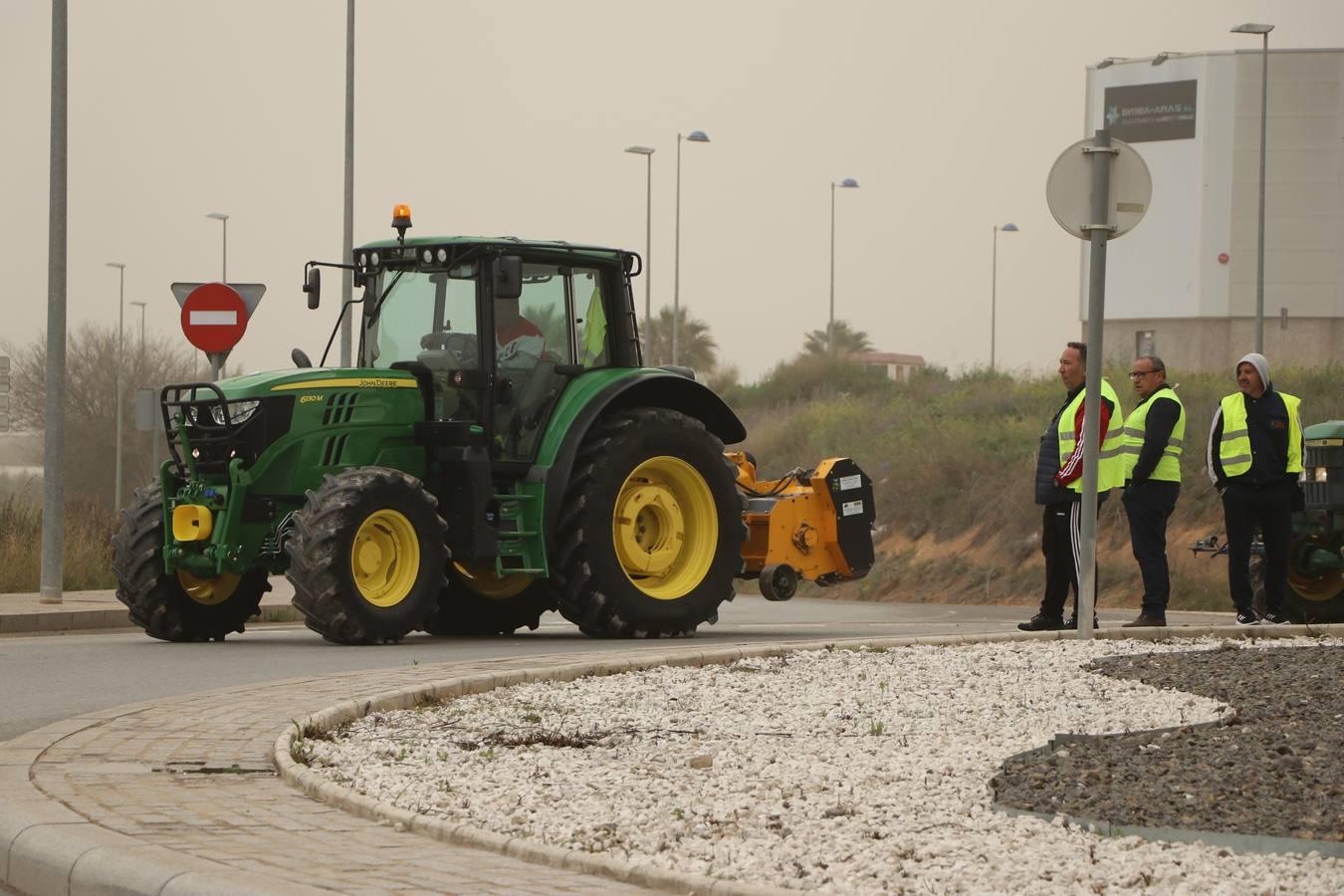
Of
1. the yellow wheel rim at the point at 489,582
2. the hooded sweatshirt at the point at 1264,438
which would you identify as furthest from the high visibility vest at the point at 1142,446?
the yellow wheel rim at the point at 489,582

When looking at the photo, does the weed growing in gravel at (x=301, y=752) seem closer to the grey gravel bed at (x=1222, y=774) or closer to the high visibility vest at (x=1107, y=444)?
the grey gravel bed at (x=1222, y=774)

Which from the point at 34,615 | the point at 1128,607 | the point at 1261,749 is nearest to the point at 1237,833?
the point at 1261,749

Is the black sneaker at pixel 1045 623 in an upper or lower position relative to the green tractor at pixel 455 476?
lower

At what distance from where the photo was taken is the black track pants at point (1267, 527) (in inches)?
588

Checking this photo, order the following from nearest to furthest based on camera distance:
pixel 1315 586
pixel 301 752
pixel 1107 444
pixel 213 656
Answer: pixel 301 752, pixel 213 656, pixel 1107 444, pixel 1315 586

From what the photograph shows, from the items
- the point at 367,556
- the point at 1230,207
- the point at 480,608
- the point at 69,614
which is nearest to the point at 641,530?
the point at 480,608

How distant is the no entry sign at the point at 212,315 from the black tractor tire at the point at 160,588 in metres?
4.45

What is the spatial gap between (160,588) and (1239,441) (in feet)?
25.2

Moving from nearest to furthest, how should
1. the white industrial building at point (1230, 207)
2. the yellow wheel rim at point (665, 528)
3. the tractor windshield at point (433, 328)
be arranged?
1. the tractor windshield at point (433, 328)
2. the yellow wheel rim at point (665, 528)
3. the white industrial building at point (1230, 207)

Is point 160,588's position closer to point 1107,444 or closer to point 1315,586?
point 1107,444

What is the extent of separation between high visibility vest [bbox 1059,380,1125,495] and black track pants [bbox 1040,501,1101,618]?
0.65 ft

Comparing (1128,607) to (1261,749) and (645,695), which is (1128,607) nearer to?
(645,695)

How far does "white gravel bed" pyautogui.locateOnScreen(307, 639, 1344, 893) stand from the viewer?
5.54 m

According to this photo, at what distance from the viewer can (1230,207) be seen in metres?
66.1
